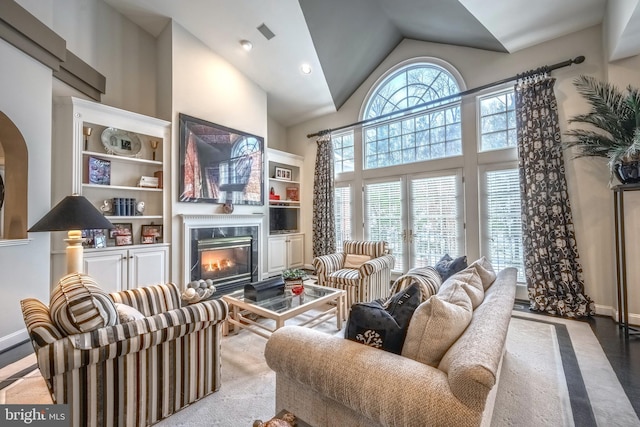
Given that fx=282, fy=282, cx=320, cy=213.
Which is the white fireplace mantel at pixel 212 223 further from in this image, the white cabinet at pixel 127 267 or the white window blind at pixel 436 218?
the white window blind at pixel 436 218

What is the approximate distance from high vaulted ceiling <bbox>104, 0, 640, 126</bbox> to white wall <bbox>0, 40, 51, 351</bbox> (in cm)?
185

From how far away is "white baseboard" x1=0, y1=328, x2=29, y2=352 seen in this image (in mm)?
2658

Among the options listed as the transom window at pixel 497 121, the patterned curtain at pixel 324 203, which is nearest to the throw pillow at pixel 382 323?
the transom window at pixel 497 121

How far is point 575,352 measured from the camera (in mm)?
2535

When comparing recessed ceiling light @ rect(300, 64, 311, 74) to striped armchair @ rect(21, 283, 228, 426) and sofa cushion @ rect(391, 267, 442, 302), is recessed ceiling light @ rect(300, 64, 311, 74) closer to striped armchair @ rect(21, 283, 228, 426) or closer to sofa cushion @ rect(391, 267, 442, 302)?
sofa cushion @ rect(391, 267, 442, 302)

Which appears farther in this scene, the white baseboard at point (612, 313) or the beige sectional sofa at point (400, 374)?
the white baseboard at point (612, 313)

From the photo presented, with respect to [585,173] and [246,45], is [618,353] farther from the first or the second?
[246,45]

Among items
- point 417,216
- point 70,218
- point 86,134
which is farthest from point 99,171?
point 417,216

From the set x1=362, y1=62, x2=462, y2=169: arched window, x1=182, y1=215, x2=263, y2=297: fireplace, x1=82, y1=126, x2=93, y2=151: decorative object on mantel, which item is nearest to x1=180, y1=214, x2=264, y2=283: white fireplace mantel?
x1=182, y1=215, x2=263, y2=297: fireplace

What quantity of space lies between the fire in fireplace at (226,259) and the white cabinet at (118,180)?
56 centimetres

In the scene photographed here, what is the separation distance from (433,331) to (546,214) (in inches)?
128

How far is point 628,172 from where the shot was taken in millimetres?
2797

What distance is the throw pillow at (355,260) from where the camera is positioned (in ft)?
14.1

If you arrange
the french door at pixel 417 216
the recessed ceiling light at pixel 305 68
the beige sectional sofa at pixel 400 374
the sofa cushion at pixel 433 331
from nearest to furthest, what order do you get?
the beige sectional sofa at pixel 400 374 < the sofa cushion at pixel 433 331 < the french door at pixel 417 216 < the recessed ceiling light at pixel 305 68
